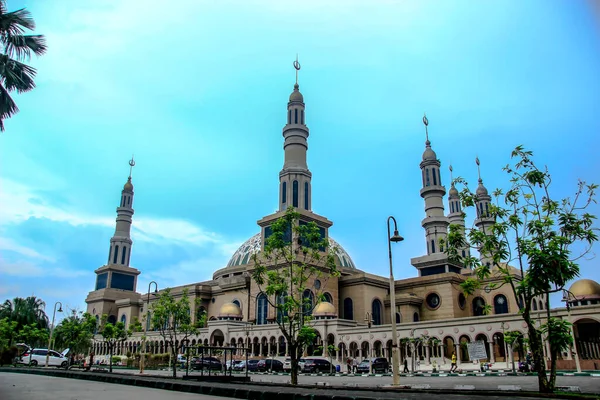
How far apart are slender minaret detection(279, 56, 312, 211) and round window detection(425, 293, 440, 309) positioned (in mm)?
17456

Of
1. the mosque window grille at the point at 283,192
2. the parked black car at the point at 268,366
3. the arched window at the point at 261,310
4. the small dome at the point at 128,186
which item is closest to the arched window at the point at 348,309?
the arched window at the point at 261,310

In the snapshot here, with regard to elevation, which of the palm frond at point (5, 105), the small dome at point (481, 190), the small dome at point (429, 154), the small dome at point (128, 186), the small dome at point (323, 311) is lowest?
the small dome at point (323, 311)

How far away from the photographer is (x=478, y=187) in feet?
245

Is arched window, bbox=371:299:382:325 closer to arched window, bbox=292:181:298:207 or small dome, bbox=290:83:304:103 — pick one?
arched window, bbox=292:181:298:207

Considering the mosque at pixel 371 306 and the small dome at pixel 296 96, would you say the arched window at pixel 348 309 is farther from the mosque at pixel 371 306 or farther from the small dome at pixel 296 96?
the small dome at pixel 296 96

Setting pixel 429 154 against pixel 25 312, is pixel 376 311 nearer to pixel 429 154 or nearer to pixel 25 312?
pixel 429 154

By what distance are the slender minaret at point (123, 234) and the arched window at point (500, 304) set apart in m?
57.3

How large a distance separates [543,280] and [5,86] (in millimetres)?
18909

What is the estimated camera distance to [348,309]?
55.4m

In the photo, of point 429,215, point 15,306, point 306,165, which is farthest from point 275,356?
point 15,306

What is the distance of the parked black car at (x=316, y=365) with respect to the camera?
34.9 meters

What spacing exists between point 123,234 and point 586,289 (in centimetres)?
6748

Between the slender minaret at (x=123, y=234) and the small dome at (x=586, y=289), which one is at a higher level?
the slender minaret at (x=123, y=234)

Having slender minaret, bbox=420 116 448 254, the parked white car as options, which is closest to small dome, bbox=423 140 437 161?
slender minaret, bbox=420 116 448 254
